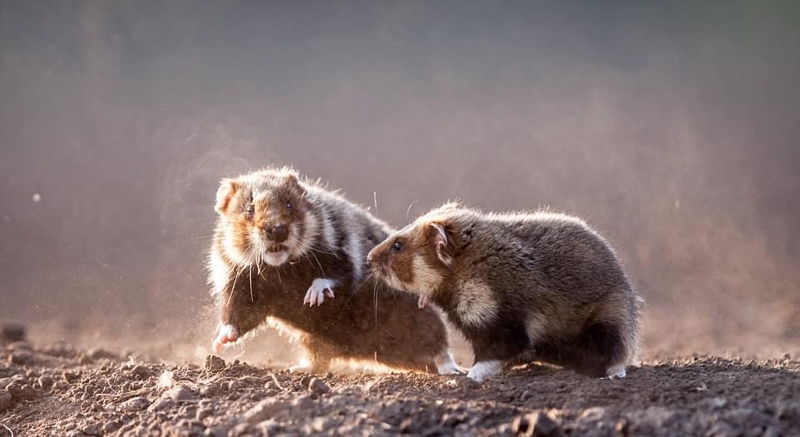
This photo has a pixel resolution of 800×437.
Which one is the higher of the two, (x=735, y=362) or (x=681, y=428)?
(x=735, y=362)

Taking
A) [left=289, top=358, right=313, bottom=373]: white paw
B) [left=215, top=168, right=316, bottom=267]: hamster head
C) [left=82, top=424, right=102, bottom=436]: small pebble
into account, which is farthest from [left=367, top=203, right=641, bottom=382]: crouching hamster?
[left=82, top=424, right=102, bottom=436]: small pebble

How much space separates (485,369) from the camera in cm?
691

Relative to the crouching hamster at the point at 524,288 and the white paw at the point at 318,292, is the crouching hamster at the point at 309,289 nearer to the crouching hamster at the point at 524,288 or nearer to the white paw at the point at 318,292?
the white paw at the point at 318,292

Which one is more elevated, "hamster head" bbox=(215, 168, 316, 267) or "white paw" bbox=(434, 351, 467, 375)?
"hamster head" bbox=(215, 168, 316, 267)

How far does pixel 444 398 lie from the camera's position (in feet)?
19.2

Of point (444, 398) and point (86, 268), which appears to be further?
point (86, 268)

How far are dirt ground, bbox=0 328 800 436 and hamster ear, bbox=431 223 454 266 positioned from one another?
1.07 m

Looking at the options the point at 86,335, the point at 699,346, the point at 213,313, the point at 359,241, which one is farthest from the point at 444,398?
the point at 86,335

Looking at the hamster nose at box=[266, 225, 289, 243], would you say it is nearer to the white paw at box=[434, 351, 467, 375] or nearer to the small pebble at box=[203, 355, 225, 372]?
the small pebble at box=[203, 355, 225, 372]

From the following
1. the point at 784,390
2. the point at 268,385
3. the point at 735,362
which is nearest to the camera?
the point at 784,390

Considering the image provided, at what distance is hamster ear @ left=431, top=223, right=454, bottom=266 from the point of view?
730 cm

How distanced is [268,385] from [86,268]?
7.29 meters

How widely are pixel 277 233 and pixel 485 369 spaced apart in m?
2.38

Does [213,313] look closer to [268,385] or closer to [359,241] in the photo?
[359,241]
